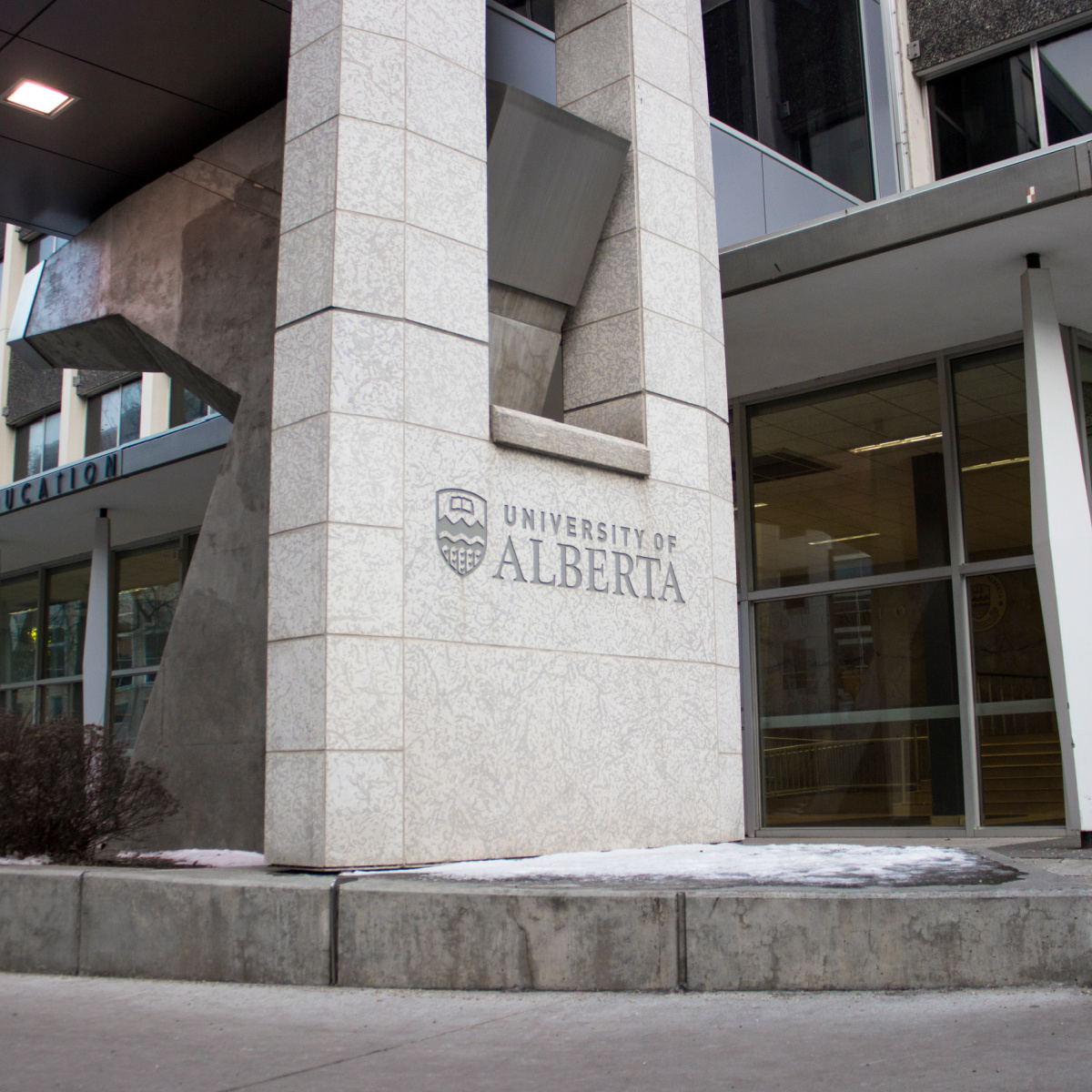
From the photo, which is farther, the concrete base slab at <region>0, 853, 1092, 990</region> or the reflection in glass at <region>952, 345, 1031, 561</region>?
the reflection in glass at <region>952, 345, 1031, 561</region>

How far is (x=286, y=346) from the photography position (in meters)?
7.00

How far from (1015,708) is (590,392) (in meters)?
5.50

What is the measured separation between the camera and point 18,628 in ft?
75.6

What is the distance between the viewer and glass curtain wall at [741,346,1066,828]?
11.4 m

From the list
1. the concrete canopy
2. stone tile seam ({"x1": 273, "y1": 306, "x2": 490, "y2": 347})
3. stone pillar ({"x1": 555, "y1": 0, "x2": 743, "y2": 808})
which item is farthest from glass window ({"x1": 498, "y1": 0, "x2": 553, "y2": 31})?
stone tile seam ({"x1": 273, "y1": 306, "x2": 490, "y2": 347})

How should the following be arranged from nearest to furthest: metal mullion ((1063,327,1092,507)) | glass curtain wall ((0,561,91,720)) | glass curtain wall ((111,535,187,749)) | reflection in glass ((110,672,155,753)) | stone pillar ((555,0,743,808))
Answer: stone pillar ((555,0,743,808)), metal mullion ((1063,327,1092,507)), glass curtain wall ((111,535,187,749)), reflection in glass ((110,672,155,753)), glass curtain wall ((0,561,91,720))

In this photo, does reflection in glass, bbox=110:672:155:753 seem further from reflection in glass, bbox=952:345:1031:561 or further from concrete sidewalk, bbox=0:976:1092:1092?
concrete sidewalk, bbox=0:976:1092:1092

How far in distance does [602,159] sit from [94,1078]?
22.5 feet

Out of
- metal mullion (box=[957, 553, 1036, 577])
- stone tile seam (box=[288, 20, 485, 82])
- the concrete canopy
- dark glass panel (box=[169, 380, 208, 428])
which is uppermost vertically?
dark glass panel (box=[169, 380, 208, 428])

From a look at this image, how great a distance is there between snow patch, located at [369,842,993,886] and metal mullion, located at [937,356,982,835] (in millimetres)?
4531

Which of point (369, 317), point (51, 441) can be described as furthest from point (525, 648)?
point (51, 441)

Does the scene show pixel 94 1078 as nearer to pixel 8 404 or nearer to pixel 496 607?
pixel 496 607

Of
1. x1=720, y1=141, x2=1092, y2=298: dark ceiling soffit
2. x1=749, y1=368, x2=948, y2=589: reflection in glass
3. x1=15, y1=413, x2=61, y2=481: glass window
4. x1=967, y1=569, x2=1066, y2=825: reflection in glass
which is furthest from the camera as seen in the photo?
x1=15, y1=413, x2=61, y2=481: glass window

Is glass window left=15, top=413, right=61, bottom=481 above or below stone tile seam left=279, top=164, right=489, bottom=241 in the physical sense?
above
